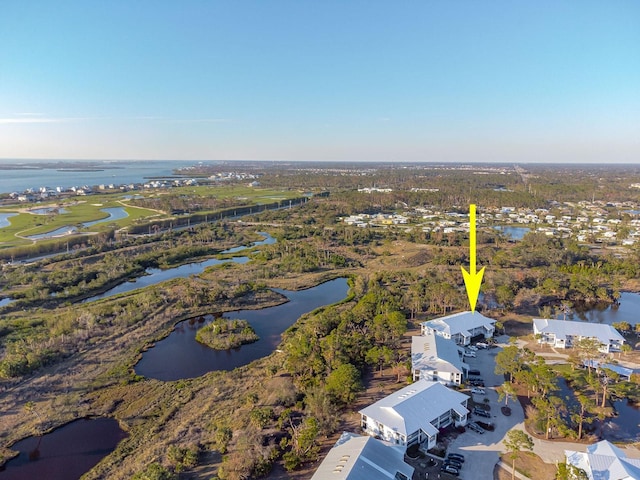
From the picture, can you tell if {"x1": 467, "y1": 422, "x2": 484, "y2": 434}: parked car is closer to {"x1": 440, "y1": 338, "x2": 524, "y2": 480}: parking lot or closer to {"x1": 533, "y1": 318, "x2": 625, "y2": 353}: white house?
{"x1": 440, "y1": 338, "x2": 524, "y2": 480}: parking lot

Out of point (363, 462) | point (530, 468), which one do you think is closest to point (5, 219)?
point (363, 462)

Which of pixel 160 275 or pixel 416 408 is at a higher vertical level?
pixel 416 408

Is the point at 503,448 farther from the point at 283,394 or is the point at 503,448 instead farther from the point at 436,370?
the point at 283,394

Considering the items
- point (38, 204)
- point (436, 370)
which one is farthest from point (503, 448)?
point (38, 204)

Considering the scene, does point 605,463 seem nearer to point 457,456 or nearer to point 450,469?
point 457,456

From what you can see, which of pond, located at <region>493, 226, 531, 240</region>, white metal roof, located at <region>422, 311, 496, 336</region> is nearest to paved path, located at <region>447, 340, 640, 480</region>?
white metal roof, located at <region>422, 311, 496, 336</region>

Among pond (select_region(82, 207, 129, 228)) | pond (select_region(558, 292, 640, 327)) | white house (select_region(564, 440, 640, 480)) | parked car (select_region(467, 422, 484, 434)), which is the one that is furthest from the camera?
pond (select_region(82, 207, 129, 228))

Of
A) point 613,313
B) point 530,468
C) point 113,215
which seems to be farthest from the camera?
point 113,215
